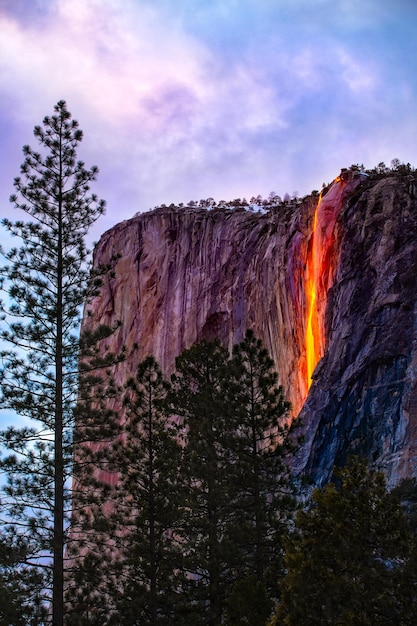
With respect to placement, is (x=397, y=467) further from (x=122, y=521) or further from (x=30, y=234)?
(x=30, y=234)

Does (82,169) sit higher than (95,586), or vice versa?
(82,169)

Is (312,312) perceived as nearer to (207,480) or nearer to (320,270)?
(320,270)

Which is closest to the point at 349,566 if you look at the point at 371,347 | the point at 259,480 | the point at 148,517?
the point at 259,480

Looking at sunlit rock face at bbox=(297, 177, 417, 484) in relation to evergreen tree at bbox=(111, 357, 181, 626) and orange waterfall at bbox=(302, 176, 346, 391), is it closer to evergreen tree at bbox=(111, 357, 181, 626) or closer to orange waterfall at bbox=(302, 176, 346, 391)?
orange waterfall at bbox=(302, 176, 346, 391)

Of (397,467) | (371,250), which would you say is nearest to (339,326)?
(371,250)

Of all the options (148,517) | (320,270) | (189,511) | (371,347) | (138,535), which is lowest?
(138,535)

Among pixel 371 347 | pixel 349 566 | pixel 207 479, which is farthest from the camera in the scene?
pixel 371 347

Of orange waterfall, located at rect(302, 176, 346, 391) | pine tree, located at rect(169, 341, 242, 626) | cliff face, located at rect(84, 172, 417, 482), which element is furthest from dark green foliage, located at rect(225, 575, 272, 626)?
orange waterfall, located at rect(302, 176, 346, 391)
